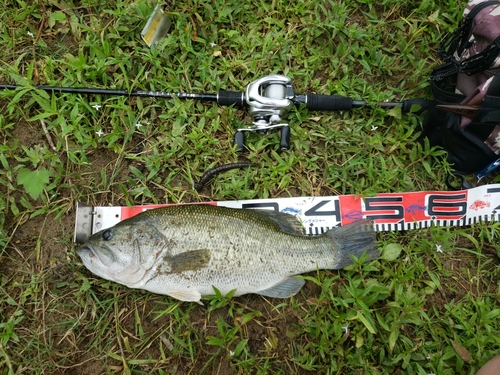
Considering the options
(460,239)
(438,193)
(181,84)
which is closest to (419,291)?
→ (460,239)

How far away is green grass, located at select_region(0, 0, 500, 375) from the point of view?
3.25 metres

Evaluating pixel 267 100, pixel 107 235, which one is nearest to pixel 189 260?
pixel 107 235

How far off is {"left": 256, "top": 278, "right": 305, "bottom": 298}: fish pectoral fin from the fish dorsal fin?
479mm

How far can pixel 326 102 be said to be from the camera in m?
3.65

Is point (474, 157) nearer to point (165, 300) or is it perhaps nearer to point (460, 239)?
point (460, 239)

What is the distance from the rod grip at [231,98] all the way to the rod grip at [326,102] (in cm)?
70

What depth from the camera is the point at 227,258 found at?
3.04 metres

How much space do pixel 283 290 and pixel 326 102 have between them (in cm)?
197

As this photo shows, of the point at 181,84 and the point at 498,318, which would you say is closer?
the point at 498,318

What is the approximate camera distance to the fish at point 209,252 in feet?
9.77

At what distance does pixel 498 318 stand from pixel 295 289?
2024mm

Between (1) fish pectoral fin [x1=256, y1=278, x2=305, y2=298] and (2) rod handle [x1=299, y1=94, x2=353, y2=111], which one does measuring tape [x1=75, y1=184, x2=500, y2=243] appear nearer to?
(1) fish pectoral fin [x1=256, y1=278, x2=305, y2=298]

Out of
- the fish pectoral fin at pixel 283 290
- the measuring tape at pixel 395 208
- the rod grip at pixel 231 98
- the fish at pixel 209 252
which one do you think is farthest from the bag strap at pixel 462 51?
the fish pectoral fin at pixel 283 290

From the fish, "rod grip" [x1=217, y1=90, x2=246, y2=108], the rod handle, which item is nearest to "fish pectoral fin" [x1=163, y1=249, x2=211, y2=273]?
the fish
